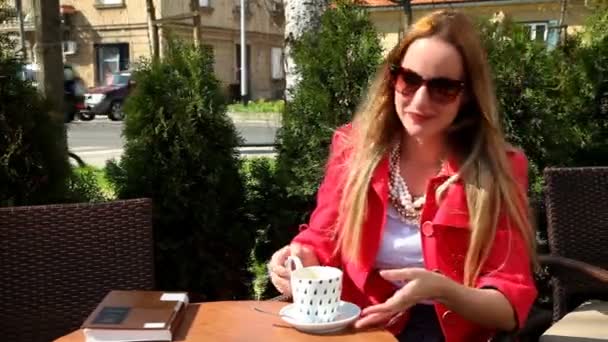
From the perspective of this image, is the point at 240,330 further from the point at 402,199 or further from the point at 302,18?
the point at 302,18

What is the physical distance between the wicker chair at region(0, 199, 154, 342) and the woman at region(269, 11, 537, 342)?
60cm

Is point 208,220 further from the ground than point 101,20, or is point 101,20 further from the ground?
point 101,20

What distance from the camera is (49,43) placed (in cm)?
414

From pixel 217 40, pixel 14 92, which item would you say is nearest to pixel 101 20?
pixel 217 40

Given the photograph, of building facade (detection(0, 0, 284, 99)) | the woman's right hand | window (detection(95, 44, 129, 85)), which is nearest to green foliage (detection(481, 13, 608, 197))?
the woman's right hand

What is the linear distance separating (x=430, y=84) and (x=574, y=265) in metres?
1.08

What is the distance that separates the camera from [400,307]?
1675 millimetres

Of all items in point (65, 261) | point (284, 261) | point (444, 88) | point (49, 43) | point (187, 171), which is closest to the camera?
point (444, 88)

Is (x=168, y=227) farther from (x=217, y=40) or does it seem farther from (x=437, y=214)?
(x=217, y=40)

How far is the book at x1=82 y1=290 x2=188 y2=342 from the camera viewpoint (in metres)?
1.55

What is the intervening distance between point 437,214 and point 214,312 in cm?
65

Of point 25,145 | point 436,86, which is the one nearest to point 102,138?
point 25,145

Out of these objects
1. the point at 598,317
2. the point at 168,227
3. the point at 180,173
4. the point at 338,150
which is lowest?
the point at 598,317

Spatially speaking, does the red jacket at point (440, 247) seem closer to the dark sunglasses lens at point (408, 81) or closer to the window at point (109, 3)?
the dark sunglasses lens at point (408, 81)
